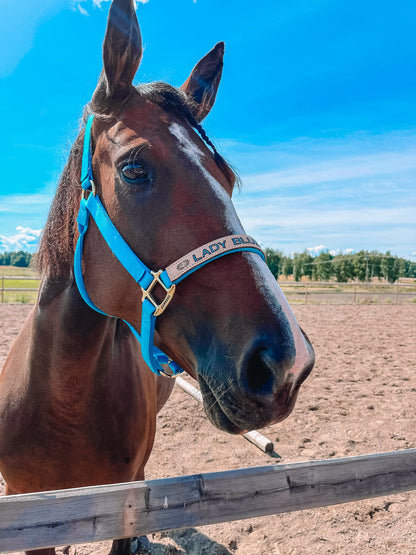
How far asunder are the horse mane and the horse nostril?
87 centimetres

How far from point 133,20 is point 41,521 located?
1.93m

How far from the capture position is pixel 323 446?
455 centimetres

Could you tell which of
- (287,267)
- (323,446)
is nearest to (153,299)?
(323,446)

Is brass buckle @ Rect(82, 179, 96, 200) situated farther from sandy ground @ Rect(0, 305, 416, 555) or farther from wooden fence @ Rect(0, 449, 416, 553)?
sandy ground @ Rect(0, 305, 416, 555)

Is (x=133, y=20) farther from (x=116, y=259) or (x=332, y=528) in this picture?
(x=332, y=528)

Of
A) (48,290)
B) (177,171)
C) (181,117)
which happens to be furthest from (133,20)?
(48,290)

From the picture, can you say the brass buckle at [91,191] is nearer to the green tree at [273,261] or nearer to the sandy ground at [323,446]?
the sandy ground at [323,446]

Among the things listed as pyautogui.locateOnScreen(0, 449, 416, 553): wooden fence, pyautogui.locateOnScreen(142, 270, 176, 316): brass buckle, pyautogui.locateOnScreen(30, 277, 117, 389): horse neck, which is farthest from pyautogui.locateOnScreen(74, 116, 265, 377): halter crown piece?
pyautogui.locateOnScreen(0, 449, 416, 553): wooden fence

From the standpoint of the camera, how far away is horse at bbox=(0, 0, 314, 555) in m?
1.25

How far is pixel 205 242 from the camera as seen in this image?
135 centimetres

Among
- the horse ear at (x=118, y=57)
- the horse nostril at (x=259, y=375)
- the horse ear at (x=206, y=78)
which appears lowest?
the horse nostril at (x=259, y=375)

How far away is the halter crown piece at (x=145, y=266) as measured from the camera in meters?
1.34

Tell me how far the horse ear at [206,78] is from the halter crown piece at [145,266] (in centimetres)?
81

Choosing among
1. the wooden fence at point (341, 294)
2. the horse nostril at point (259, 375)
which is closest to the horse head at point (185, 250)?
the horse nostril at point (259, 375)
